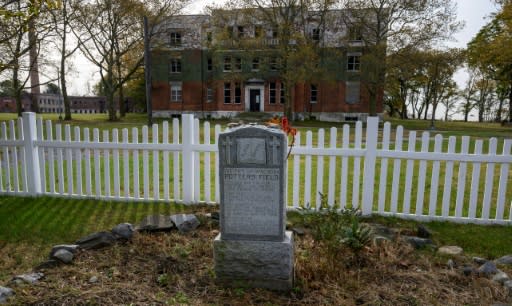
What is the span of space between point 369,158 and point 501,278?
2.25 m

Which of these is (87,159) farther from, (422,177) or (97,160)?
(422,177)

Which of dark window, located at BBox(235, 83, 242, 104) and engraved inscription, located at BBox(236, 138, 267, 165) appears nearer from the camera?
engraved inscription, located at BBox(236, 138, 267, 165)

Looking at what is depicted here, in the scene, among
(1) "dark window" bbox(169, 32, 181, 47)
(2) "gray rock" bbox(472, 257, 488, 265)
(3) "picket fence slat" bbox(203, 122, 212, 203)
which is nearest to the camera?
(2) "gray rock" bbox(472, 257, 488, 265)

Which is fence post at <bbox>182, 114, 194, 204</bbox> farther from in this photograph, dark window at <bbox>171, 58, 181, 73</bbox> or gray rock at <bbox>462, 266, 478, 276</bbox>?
dark window at <bbox>171, 58, 181, 73</bbox>

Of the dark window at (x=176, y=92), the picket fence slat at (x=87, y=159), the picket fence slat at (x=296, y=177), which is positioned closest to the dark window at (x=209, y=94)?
the dark window at (x=176, y=92)

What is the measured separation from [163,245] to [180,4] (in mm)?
31271


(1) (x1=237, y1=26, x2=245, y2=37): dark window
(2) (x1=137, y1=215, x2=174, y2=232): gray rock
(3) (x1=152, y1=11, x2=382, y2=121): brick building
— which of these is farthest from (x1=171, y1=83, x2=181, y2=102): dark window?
(2) (x1=137, y1=215, x2=174, y2=232): gray rock

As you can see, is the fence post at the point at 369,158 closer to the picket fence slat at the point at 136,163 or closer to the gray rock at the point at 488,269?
the gray rock at the point at 488,269

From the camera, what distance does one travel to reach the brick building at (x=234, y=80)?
32.4 metres

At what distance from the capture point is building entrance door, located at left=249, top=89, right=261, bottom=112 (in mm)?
36594

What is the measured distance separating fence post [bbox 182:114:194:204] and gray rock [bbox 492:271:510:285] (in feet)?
13.8

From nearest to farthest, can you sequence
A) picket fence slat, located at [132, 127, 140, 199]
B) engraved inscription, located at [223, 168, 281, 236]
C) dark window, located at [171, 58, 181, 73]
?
engraved inscription, located at [223, 168, 281, 236]
picket fence slat, located at [132, 127, 140, 199]
dark window, located at [171, 58, 181, 73]

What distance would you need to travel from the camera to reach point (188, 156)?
5562 mm

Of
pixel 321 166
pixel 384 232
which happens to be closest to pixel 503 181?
pixel 384 232
